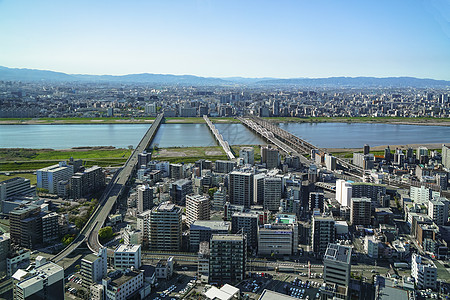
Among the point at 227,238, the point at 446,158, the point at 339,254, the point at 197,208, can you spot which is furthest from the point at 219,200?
the point at 446,158

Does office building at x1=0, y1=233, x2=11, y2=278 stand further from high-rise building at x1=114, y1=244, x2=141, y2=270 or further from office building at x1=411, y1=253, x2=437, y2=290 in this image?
office building at x1=411, y1=253, x2=437, y2=290

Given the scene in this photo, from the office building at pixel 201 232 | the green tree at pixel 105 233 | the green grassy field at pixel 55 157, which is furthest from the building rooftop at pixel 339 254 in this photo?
the green grassy field at pixel 55 157

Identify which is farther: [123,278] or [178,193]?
[178,193]

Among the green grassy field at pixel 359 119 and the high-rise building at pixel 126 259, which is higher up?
the green grassy field at pixel 359 119

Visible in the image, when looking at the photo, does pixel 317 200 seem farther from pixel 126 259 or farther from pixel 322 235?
pixel 126 259

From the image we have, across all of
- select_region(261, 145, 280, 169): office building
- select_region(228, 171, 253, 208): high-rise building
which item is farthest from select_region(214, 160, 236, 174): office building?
select_region(228, 171, 253, 208): high-rise building

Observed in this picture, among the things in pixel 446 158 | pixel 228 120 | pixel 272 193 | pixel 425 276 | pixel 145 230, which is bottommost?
pixel 425 276

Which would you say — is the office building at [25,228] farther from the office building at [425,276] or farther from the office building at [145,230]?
the office building at [425,276]
